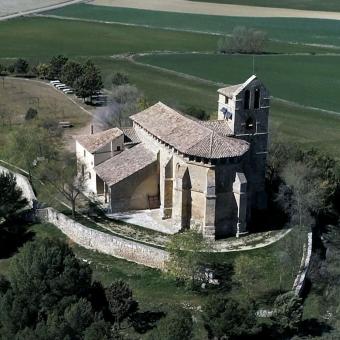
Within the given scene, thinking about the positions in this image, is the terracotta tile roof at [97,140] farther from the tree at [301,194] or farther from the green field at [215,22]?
the green field at [215,22]

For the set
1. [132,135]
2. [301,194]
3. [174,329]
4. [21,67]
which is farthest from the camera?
[21,67]

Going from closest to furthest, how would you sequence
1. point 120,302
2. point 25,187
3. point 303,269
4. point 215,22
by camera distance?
point 120,302, point 303,269, point 25,187, point 215,22

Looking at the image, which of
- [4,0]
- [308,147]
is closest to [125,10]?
[4,0]

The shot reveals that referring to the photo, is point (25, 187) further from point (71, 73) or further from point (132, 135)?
point (71, 73)

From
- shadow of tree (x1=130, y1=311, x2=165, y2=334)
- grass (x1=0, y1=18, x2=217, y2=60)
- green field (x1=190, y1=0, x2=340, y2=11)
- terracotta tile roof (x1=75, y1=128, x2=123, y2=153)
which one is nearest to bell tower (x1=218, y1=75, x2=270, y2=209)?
terracotta tile roof (x1=75, y1=128, x2=123, y2=153)

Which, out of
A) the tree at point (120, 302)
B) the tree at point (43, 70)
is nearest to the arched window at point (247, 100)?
the tree at point (120, 302)

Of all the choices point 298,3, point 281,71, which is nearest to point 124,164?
point 281,71
